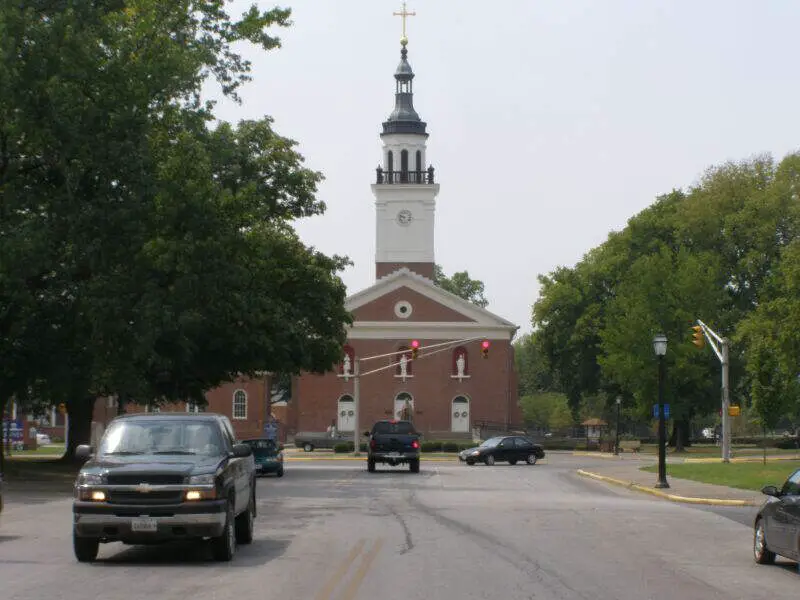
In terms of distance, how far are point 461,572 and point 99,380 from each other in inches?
965

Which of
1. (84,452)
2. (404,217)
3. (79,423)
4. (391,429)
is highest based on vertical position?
(404,217)

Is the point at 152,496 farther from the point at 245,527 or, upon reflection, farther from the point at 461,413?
the point at 461,413

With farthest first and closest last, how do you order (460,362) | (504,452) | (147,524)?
(460,362) → (504,452) → (147,524)

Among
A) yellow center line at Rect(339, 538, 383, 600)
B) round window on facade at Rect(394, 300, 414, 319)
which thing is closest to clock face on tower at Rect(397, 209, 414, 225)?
round window on facade at Rect(394, 300, 414, 319)

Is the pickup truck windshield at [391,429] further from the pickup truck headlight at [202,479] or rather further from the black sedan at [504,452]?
the pickup truck headlight at [202,479]

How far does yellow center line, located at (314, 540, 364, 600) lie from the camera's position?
13382mm

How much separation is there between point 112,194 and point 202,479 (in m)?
21.8

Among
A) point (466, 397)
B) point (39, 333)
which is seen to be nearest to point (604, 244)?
point (466, 397)

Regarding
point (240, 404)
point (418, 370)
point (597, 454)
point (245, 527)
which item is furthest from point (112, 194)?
point (240, 404)

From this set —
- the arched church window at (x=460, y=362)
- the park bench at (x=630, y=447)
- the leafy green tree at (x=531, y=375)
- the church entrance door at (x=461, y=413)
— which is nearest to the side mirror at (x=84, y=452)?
the park bench at (x=630, y=447)

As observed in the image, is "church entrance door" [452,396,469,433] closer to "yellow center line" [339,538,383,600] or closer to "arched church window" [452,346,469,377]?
"arched church window" [452,346,469,377]

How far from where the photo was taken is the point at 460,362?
99.5 meters

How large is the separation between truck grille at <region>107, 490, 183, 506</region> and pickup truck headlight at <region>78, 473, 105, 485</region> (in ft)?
0.65

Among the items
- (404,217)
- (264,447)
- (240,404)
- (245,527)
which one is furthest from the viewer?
(404,217)
